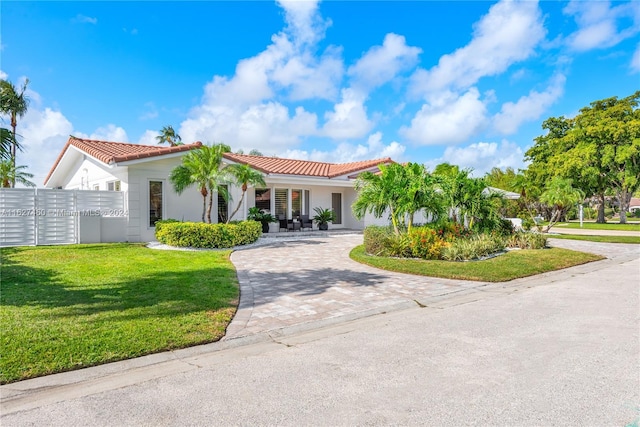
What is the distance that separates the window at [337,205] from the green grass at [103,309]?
14428mm

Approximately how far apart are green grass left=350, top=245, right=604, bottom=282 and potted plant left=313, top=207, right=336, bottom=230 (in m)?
9.60

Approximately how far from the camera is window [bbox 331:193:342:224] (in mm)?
24969

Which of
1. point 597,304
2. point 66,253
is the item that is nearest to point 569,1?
point 597,304

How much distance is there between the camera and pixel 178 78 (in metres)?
17.5

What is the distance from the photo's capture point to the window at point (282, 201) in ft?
73.6

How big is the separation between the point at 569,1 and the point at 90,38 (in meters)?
16.4

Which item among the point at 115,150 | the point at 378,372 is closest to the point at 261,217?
the point at 115,150

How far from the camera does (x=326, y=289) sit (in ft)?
27.1

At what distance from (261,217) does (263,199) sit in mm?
1796

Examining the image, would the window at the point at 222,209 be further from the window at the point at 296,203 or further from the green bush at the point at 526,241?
the green bush at the point at 526,241

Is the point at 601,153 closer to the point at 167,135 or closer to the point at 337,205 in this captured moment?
the point at 337,205

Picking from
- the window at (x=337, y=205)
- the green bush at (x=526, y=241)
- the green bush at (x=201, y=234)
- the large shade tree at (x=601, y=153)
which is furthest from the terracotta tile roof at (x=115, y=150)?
the large shade tree at (x=601, y=153)

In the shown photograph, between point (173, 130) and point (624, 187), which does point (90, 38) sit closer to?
point (173, 130)

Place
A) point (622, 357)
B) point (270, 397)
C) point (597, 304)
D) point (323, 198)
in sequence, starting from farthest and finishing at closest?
point (323, 198) < point (597, 304) < point (622, 357) < point (270, 397)
